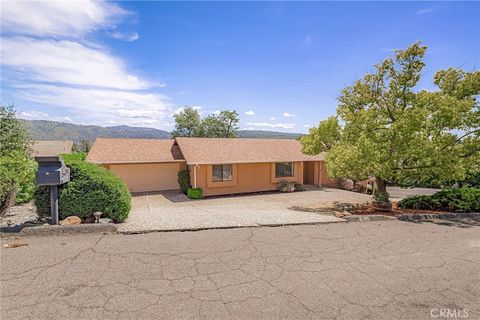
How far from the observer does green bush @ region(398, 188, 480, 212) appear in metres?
11.8

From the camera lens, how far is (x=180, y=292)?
451cm

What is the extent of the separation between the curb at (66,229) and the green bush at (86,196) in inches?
27.3

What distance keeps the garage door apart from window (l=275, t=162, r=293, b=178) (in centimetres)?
741

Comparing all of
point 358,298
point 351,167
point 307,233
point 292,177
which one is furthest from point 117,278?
point 292,177

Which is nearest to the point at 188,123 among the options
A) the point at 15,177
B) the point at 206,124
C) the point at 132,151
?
the point at 206,124

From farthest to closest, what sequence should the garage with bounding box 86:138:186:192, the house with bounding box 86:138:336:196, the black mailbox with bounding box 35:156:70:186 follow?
the garage with bounding box 86:138:186:192
the house with bounding box 86:138:336:196
the black mailbox with bounding box 35:156:70:186

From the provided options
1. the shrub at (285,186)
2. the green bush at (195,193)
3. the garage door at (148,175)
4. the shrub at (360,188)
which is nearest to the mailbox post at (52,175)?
the green bush at (195,193)

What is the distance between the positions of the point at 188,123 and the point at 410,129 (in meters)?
39.1

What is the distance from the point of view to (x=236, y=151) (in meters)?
19.6

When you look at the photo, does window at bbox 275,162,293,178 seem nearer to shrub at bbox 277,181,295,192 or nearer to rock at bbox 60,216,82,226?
shrub at bbox 277,181,295,192

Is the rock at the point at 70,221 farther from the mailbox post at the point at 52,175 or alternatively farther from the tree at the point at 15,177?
the tree at the point at 15,177

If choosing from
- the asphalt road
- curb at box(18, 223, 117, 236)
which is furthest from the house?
the asphalt road

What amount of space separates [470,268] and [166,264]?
6.48 m

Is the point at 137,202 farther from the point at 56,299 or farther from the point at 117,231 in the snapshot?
the point at 56,299
